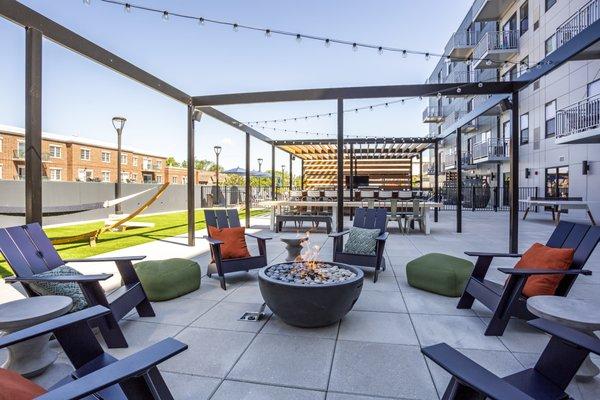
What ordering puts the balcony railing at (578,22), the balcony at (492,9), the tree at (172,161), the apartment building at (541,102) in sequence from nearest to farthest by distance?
the balcony railing at (578,22) → the apartment building at (541,102) → the balcony at (492,9) → the tree at (172,161)

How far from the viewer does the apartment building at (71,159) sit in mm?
26844

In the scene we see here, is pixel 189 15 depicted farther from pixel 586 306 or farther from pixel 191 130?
pixel 586 306

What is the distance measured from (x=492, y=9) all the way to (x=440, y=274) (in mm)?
20473

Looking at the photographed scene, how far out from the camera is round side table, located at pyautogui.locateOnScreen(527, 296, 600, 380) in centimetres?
220

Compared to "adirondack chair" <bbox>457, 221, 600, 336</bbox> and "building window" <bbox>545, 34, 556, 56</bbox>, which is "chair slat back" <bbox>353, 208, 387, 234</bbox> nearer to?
"adirondack chair" <bbox>457, 221, 600, 336</bbox>

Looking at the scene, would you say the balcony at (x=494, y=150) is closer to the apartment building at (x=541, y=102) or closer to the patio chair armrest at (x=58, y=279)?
the apartment building at (x=541, y=102)

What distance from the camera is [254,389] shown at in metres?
2.23

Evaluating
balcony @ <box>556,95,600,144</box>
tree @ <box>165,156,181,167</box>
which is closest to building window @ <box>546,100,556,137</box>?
balcony @ <box>556,95,600,144</box>

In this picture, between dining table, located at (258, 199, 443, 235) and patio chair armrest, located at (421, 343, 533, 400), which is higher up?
dining table, located at (258, 199, 443, 235)

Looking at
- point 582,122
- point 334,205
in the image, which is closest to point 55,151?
point 334,205

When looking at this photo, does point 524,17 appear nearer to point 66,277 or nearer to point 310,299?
point 310,299

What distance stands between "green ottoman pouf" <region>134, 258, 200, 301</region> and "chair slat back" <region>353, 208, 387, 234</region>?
269cm

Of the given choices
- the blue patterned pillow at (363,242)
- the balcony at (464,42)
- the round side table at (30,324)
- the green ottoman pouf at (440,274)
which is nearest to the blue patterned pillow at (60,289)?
the round side table at (30,324)

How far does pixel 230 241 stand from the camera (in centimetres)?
493
